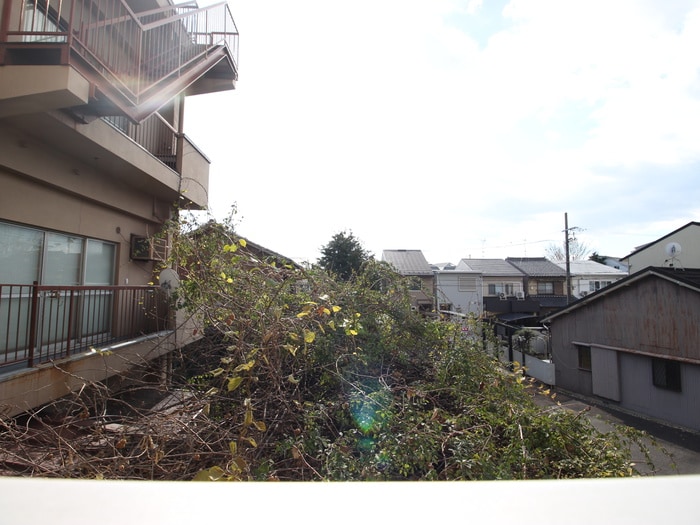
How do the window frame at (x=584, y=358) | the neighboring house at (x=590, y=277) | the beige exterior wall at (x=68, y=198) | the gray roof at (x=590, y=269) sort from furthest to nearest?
the gray roof at (x=590, y=269)
the neighboring house at (x=590, y=277)
the window frame at (x=584, y=358)
the beige exterior wall at (x=68, y=198)

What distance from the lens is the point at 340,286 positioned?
390cm

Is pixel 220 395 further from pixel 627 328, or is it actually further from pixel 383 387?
pixel 627 328

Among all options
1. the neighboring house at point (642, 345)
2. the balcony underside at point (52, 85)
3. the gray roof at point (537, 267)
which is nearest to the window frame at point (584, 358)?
the neighboring house at point (642, 345)

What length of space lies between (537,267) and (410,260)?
1186cm

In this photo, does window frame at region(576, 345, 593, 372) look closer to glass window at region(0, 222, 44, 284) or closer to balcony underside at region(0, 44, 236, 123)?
balcony underside at region(0, 44, 236, 123)

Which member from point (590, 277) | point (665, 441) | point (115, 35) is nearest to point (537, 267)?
point (590, 277)

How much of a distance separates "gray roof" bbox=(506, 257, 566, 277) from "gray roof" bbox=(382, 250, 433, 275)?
896 cm

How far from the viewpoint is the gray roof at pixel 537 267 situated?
30.1 metres

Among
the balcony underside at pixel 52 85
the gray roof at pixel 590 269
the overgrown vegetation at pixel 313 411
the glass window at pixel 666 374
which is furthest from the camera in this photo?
the gray roof at pixel 590 269

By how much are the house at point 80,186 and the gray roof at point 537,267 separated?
3089 centimetres

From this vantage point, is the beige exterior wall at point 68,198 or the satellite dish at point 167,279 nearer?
the beige exterior wall at point 68,198

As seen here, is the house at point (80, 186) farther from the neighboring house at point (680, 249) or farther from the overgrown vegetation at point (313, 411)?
the neighboring house at point (680, 249)

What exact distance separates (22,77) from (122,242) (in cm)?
298

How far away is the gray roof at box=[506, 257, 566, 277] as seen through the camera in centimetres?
3014
